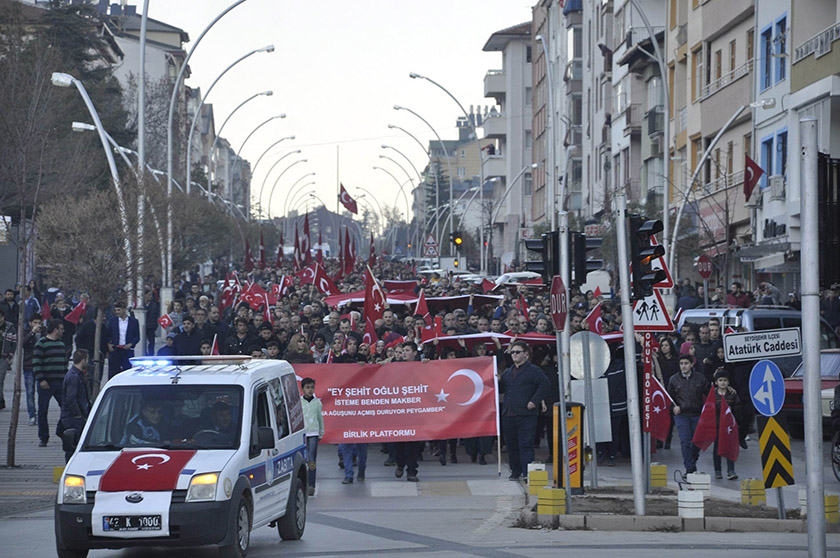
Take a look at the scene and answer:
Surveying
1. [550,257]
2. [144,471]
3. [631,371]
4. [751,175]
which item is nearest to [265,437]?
[144,471]

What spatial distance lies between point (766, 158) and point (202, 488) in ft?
108

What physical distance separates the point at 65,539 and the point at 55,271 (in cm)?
2004

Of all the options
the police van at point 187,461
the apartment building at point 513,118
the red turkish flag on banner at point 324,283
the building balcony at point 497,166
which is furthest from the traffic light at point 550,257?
the building balcony at point 497,166

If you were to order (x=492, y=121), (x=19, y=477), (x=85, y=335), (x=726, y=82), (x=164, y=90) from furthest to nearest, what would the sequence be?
(x=492, y=121)
(x=164, y=90)
(x=726, y=82)
(x=85, y=335)
(x=19, y=477)

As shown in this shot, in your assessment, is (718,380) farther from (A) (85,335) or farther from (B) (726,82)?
(B) (726,82)

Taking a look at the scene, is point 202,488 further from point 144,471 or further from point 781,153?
point 781,153

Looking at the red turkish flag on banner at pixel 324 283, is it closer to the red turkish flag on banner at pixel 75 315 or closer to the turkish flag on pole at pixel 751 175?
the red turkish flag on banner at pixel 75 315

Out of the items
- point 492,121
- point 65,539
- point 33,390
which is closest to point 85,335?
point 33,390

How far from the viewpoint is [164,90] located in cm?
9094

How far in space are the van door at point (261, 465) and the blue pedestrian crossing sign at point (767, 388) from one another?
446 centimetres

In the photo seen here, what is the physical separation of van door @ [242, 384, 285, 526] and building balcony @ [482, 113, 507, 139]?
320ft

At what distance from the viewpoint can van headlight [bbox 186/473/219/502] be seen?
1104 centimetres

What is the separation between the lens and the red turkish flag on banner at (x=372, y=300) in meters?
26.3

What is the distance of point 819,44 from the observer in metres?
33.5
